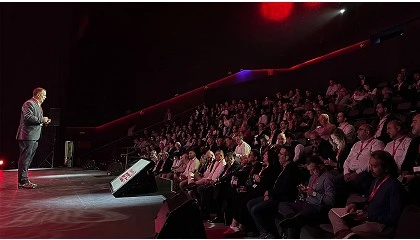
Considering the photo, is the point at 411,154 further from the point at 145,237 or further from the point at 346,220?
the point at 145,237

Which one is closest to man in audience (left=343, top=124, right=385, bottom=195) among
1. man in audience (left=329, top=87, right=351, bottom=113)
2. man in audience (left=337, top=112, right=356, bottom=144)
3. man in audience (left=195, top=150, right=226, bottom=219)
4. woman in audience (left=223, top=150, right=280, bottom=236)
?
woman in audience (left=223, top=150, right=280, bottom=236)

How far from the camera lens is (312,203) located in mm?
3252

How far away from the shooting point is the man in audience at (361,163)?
3562 millimetres

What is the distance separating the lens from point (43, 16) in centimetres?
1005

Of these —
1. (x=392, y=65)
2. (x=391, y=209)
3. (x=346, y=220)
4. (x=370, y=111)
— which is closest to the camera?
(x=391, y=209)

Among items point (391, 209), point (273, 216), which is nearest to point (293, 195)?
point (273, 216)

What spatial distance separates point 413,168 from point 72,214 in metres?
3.42

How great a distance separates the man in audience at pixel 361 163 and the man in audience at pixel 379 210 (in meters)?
0.78

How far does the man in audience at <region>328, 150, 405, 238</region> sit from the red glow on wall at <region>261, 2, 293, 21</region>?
10.8 metres

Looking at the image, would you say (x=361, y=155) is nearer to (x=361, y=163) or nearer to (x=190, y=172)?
(x=361, y=163)

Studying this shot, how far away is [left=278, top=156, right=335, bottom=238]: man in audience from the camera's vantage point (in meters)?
2.95

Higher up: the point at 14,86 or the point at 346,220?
the point at 14,86

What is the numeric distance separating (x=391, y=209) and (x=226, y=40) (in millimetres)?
11175

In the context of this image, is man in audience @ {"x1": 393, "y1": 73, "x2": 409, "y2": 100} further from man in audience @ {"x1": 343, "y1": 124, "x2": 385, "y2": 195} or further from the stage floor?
the stage floor
